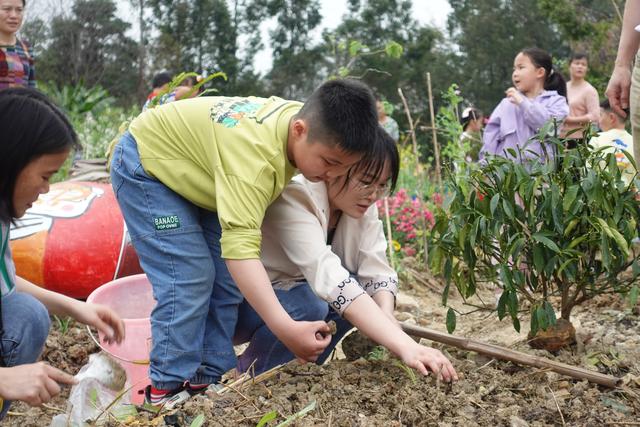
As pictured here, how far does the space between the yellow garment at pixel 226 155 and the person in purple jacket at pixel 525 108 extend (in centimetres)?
257

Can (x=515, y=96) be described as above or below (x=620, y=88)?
below

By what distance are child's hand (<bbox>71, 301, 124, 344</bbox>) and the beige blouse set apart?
54 cm

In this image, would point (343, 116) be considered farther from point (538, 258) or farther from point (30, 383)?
point (30, 383)

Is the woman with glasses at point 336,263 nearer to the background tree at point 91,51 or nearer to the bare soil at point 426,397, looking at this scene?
the bare soil at point 426,397

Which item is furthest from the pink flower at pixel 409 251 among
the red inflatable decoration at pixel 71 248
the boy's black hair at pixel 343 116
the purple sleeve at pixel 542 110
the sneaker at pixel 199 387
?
the boy's black hair at pixel 343 116

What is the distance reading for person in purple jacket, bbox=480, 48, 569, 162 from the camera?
14.9 feet

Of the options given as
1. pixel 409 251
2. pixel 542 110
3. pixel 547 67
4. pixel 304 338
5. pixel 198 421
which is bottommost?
pixel 409 251

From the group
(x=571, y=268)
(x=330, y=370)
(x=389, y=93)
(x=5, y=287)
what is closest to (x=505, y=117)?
(x=571, y=268)

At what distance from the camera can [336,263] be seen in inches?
83.8

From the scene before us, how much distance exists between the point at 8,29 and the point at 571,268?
11.4ft

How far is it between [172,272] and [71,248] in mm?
1606

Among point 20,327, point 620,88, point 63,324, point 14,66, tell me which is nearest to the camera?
point 20,327

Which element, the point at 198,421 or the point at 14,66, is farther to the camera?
the point at 14,66

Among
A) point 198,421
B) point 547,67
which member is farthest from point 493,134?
point 198,421
